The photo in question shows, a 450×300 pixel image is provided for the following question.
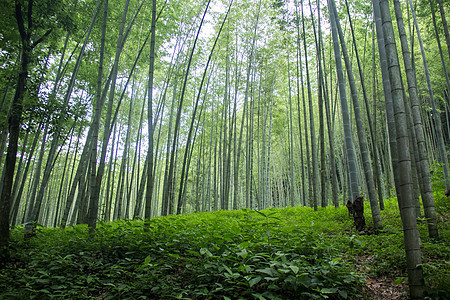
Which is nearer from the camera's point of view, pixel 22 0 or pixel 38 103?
pixel 22 0

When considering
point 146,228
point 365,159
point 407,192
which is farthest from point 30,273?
point 365,159

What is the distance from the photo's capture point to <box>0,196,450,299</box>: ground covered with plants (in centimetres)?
180

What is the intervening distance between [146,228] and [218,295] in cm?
151

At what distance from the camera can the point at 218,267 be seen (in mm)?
1951

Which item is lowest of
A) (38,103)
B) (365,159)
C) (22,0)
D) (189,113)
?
(365,159)

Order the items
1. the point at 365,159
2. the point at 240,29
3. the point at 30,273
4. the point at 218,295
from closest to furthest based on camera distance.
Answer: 1. the point at 218,295
2. the point at 30,273
3. the point at 365,159
4. the point at 240,29

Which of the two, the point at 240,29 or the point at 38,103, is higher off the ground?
the point at 240,29

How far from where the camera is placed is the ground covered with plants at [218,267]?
180 cm

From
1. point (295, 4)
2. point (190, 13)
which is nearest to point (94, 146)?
point (190, 13)

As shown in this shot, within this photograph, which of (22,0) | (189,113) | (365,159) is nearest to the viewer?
(22,0)

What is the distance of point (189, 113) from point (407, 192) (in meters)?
10.8

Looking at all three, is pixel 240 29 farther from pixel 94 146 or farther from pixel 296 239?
pixel 296 239

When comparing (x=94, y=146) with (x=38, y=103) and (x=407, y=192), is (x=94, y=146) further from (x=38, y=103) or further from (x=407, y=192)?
(x=407, y=192)

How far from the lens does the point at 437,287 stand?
1.63 m
